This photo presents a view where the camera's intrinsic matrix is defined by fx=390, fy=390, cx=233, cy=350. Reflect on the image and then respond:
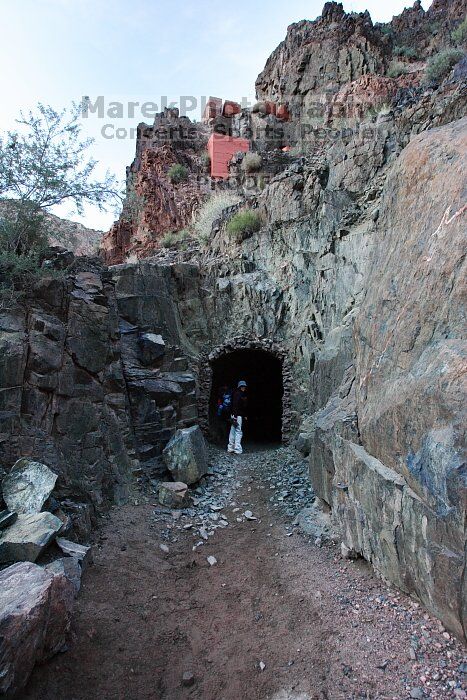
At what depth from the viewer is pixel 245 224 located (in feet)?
42.6

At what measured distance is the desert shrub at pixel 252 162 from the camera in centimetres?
1861

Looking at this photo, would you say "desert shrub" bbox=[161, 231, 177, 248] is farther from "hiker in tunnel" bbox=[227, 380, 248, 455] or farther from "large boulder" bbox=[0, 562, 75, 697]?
"large boulder" bbox=[0, 562, 75, 697]

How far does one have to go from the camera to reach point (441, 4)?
1004 inches

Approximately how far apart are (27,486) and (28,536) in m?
0.89

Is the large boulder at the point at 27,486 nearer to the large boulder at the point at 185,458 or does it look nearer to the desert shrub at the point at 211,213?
the large boulder at the point at 185,458

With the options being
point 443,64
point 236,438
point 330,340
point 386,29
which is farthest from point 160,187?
point 386,29

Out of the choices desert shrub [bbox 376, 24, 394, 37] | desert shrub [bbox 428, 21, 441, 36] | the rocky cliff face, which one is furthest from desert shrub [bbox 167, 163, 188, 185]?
desert shrub [bbox 428, 21, 441, 36]

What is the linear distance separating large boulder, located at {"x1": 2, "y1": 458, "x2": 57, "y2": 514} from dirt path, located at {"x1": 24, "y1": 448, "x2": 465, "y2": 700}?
1121 mm

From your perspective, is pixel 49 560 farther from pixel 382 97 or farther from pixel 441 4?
pixel 441 4

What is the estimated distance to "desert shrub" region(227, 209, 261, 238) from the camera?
42.4ft

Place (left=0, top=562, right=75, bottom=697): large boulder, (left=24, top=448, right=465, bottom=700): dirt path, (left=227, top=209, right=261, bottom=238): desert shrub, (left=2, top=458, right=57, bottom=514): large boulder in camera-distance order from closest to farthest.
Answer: (left=0, top=562, right=75, bottom=697): large boulder → (left=24, top=448, right=465, bottom=700): dirt path → (left=2, top=458, right=57, bottom=514): large boulder → (left=227, top=209, right=261, bottom=238): desert shrub

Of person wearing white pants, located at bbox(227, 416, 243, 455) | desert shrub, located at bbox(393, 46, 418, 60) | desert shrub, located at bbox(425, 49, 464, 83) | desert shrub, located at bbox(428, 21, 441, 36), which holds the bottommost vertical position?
person wearing white pants, located at bbox(227, 416, 243, 455)

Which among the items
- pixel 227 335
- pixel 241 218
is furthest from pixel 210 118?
pixel 227 335

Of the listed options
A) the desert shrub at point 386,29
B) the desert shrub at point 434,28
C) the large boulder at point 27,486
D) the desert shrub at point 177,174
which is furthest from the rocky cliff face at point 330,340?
the desert shrub at point 434,28
